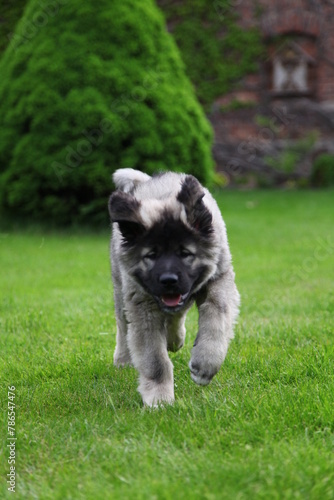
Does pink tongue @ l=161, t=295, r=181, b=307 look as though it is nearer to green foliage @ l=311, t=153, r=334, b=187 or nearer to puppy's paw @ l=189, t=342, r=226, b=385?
puppy's paw @ l=189, t=342, r=226, b=385

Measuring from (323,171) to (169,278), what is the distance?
13.2 m

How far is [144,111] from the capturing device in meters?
9.24

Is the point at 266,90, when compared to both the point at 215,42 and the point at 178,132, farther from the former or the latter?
the point at 178,132

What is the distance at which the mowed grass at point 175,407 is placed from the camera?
7.45ft

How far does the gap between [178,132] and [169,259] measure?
6.72 m

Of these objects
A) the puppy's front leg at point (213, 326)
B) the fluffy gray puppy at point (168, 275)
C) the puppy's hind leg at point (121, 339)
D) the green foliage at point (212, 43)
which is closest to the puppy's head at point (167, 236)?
the fluffy gray puppy at point (168, 275)

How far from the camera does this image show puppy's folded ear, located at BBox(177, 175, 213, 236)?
309cm

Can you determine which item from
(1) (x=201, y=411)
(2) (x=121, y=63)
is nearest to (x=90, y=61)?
(2) (x=121, y=63)

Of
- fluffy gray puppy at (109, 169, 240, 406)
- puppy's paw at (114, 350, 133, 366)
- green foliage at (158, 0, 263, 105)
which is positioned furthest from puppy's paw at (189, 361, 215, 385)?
green foliage at (158, 0, 263, 105)

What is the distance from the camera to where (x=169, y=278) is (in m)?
2.94

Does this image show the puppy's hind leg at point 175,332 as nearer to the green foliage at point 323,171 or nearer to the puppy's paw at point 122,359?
the puppy's paw at point 122,359

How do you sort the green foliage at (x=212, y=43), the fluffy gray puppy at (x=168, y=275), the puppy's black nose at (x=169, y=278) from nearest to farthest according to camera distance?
1. the puppy's black nose at (x=169, y=278)
2. the fluffy gray puppy at (x=168, y=275)
3. the green foliage at (x=212, y=43)

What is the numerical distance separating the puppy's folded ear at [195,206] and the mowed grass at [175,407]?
78 centimetres

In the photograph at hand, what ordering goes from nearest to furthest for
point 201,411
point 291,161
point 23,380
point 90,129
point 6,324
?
point 201,411, point 23,380, point 6,324, point 90,129, point 291,161
